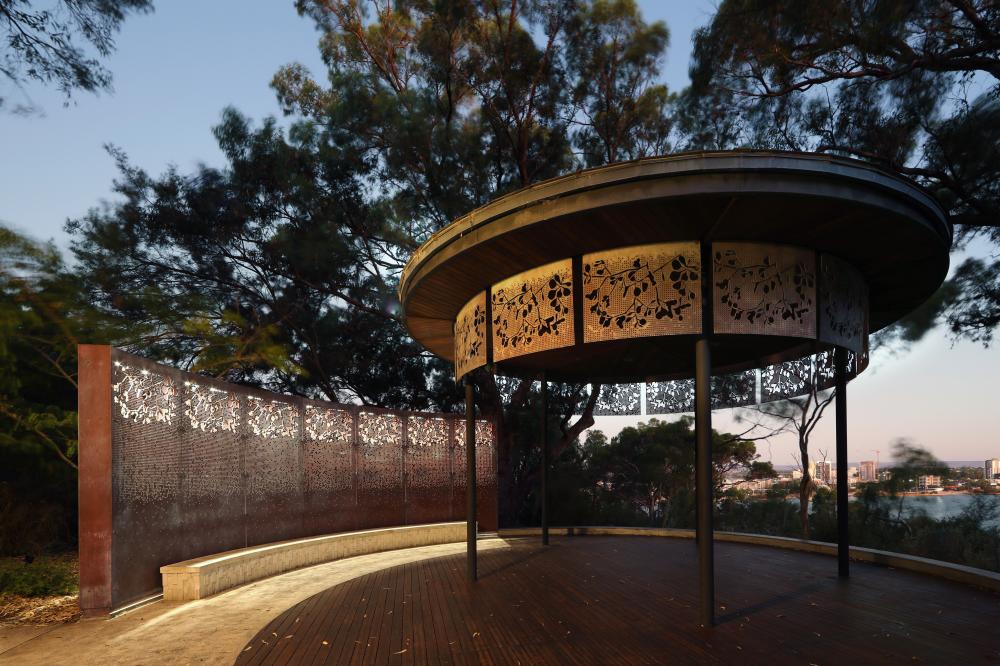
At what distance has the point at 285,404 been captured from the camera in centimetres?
866

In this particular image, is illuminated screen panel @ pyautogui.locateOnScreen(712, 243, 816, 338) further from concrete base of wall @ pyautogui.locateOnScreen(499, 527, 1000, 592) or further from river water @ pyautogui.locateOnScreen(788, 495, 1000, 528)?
river water @ pyautogui.locateOnScreen(788, 495, 1000, 528)

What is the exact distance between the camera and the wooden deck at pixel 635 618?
166 inches

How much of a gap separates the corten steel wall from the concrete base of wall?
1.77 metres

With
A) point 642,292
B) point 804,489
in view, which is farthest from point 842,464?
point 804,489

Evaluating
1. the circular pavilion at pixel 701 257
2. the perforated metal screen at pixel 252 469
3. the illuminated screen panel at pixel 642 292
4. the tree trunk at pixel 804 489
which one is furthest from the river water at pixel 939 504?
the illuminated screen panel at pixel 642 292

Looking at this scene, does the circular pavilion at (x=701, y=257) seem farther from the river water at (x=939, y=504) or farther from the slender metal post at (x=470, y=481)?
the river water at (x=939, y=504)

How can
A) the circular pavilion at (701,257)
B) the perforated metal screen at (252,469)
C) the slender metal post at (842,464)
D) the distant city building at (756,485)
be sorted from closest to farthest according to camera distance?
the circular pavilion at (701,257) < the perforated metal screen at (252,469) < the slender metal post at (842,464) < the distant city building at (756,485)

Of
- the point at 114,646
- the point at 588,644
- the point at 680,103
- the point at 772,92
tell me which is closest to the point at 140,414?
the point at 114,646

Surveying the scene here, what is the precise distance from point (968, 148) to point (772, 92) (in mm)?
3244

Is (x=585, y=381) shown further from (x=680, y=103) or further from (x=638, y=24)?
(x=638, y=24)

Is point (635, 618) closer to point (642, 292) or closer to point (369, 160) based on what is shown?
point (642, 292)

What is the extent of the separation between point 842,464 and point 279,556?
276 inches

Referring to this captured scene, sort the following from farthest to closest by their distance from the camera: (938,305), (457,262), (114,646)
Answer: (938,305) < (457,262) < (114,646)

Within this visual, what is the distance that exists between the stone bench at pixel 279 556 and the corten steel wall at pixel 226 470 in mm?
267
